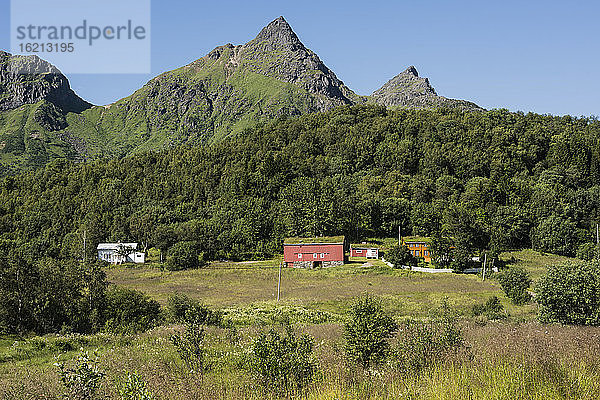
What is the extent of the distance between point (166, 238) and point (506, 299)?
6227 cm

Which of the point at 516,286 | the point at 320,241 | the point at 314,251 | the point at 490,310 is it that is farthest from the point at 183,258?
the point at 490,310

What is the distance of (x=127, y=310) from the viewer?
1151 inches

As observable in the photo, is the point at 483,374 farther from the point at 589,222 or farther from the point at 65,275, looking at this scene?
the point at 589,222

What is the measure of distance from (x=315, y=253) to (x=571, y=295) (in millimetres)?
52629

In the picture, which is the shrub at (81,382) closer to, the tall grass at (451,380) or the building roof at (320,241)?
the tall grass at (451,380)

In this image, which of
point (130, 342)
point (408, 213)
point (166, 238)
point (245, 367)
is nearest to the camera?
point (245, 367)

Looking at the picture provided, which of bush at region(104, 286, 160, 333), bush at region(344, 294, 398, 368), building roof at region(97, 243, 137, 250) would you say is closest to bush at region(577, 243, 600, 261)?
bush at region(104, 286, 160, 333)

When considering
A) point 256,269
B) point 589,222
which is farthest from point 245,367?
point 589,222

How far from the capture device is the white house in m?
86.4

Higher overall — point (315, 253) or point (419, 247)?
point (419, 247)

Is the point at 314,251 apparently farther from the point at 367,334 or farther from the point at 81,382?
the point at 81,382

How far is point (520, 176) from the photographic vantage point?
107 m

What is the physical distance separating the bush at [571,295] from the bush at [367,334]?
1169 centimetres

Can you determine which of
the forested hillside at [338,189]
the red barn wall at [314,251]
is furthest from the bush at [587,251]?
the red barn wall at [314,251]
